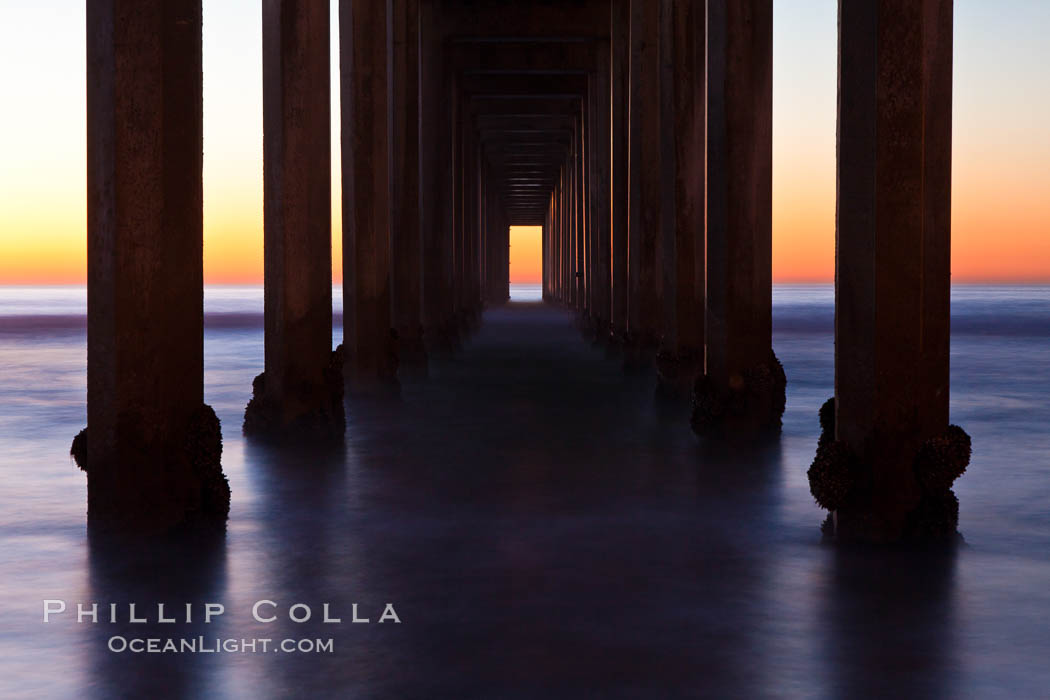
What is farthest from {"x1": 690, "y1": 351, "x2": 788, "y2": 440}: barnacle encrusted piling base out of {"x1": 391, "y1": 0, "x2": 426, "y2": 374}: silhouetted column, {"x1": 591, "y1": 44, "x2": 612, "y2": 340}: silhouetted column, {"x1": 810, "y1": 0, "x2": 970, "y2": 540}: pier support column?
{"x1": 591, "y1": 44, "x2": 612, "y2": 340}: silhouetted column

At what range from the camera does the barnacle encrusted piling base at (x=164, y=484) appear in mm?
6621

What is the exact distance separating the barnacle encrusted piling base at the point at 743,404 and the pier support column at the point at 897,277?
390cm

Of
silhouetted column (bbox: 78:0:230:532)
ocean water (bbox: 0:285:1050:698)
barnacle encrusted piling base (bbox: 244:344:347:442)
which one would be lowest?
ocean water (bbox: 0:285:1050:698)

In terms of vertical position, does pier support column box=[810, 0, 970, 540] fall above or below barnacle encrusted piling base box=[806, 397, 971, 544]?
above

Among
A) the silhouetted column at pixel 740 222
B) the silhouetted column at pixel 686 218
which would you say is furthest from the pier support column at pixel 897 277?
the silhouetted column at pixel 686 218

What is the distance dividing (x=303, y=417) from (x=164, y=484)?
409 centimetres

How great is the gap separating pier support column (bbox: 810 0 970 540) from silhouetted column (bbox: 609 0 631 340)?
1332 centimetres

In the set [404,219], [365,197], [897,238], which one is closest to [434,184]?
[404,219]

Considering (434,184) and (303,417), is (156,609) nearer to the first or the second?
(303,417)

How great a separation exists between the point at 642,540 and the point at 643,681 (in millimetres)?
2353

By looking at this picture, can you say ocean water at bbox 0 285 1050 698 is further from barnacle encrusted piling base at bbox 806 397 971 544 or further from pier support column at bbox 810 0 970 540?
pier support column at bbox 810 0 970 540

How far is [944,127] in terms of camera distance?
21.3ft

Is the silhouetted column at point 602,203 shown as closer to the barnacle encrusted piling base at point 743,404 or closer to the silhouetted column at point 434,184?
the silhouetted column at point 434,184

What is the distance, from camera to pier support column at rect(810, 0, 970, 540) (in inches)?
251
